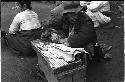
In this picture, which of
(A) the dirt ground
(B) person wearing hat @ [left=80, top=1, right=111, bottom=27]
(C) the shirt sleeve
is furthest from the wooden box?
(B) person wearing hat @ [left=80, top=1, right=111, bottom=27]

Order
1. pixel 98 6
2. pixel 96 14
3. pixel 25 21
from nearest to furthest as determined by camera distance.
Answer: pixel 25 21 < pixel 96 14 < pixel 98 6

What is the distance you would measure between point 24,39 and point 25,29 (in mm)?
203

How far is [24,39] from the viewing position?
540 centimetres

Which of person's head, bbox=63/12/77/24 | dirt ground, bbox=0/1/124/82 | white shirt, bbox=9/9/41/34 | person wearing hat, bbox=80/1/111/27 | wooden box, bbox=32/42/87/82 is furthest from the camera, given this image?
person wearing hat, bbox=80/1/111/27

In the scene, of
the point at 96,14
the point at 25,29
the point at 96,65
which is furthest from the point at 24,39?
the point at 96,14

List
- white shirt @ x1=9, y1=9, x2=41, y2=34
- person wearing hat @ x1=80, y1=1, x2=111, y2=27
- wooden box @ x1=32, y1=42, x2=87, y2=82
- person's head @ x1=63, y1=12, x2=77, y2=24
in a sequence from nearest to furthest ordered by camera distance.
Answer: wooden box @ x1=32, y1=42, x2=87, y2=82, person's head @ x1=63, y1=12, x2=77, y2=24, white shirt @ x1=9, y1=9, x2=41, y2=34, person wearing hat @ x1=80, y1=1, x2=111, y2=27

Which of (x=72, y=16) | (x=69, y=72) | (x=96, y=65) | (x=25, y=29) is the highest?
(x=72, y=16)

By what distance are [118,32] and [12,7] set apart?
4041 mm

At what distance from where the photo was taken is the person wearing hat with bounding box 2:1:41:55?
211 inches

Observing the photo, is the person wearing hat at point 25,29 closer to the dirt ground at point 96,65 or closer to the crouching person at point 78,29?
the dirt ground at point 96,65

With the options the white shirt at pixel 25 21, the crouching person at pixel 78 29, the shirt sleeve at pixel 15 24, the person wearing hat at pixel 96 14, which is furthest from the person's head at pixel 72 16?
the person wearing hat at pixel 96 14

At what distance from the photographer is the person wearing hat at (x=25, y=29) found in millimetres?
5363

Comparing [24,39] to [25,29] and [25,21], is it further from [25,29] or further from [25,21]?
[25,21]

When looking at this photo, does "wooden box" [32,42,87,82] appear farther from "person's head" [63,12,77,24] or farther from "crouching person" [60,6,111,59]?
"person's head" [63,12,77,24]
